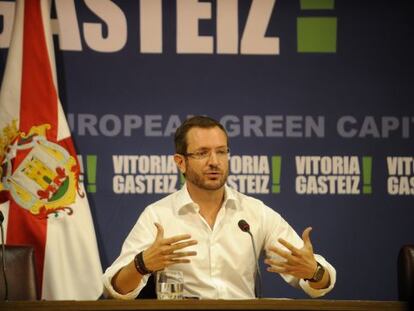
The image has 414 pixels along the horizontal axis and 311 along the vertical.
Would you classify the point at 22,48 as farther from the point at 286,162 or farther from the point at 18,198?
the point at 286,162

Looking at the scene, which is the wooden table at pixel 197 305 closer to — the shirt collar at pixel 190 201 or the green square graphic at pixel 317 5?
the shirt collar at pixel 190 201

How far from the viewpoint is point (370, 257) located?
14.8 feet

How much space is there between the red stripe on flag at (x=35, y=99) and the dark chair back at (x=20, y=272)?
65 cm

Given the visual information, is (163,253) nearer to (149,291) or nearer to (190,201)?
(149,291)

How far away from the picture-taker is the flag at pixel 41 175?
13.7 feet

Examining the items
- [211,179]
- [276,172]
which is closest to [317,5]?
[276,172]

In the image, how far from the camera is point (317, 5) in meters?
4.51

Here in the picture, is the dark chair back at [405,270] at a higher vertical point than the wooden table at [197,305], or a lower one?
higher

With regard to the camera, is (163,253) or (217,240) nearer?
(163,253)

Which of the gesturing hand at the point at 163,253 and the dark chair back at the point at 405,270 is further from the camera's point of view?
the dark chair back at the point at 405,270

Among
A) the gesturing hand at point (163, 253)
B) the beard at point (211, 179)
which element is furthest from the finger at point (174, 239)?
the beard at point (211, 179)

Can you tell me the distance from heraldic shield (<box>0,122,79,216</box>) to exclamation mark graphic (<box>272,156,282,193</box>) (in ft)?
4.02

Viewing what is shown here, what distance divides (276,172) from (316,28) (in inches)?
37.5

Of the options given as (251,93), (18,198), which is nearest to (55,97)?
(18,198)
